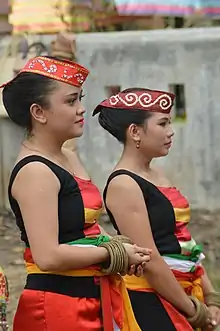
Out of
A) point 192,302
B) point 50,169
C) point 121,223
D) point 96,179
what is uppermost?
point 50,169

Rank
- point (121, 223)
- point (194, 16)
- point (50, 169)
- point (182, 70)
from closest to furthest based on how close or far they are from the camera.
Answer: point (50, 169), point (121, 223), point (182, 70), point (194, 16)

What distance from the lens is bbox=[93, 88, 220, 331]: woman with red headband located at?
3004 millimetres

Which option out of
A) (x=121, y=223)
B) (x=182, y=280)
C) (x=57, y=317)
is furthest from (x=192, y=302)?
(x=57, y=317)

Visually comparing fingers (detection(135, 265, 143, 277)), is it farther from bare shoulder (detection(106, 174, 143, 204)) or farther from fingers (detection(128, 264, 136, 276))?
bare shoulder (detection(106, 174, 143, 204))

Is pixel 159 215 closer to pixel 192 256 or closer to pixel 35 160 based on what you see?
pixel 192 256

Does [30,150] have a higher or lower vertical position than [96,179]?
higher

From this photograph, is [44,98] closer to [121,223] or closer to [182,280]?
[121,223]

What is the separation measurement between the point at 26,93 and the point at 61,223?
18.5 inches

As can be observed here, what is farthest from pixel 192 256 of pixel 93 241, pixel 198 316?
pixel 93 241

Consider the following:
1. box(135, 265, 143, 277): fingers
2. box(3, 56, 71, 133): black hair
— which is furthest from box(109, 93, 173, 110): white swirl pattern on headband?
box(135, 265, 143, 277): fingers

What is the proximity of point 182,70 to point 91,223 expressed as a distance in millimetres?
4640

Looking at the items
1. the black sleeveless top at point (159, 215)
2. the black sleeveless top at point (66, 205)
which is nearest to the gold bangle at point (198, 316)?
the black sleeveless top at point (159, 215)

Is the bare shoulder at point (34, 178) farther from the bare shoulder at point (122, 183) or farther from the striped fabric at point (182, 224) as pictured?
the striped fabric at point (182, 224)

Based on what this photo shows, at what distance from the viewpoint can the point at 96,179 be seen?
24.7 feet
